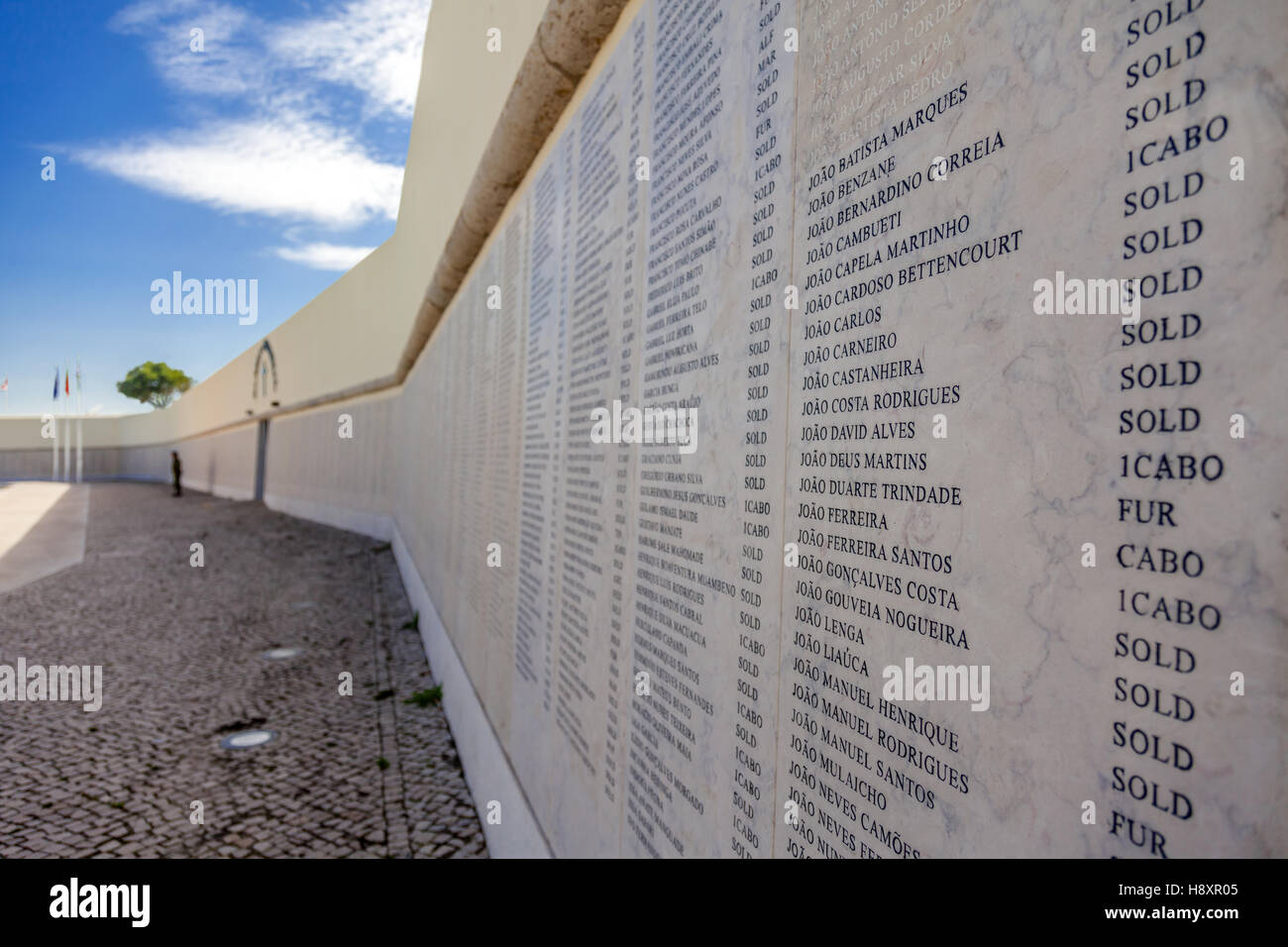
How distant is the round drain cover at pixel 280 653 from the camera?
7582 mm

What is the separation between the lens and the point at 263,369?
2809 centimetres

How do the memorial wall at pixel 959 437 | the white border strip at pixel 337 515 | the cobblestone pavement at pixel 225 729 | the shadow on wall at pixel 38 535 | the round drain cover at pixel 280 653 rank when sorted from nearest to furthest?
the memorial wall at pixel 959 437 → the cobblestone pavement at pixel 225 729 → the round drain cover at pixel 280 653 → the shadow on wall at pixel 38 535 → the white border strip at pixel 337 515

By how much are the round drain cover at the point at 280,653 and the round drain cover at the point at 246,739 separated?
207 cm

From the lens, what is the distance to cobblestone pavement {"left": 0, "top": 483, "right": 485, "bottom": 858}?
13.4 ft

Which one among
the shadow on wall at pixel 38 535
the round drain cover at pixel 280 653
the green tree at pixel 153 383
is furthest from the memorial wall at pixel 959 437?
the green tree at pixel 153 383

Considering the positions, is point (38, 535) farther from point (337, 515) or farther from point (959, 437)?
point (959, 437)

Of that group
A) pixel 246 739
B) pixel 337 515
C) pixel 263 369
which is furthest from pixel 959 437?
pixel 263 369

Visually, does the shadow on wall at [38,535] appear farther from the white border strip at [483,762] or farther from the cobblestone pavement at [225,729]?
the white border strip at [483,762]

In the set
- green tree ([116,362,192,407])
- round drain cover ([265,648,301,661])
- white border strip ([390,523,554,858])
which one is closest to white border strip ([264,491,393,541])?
round drain cover ([265,648,301,661])

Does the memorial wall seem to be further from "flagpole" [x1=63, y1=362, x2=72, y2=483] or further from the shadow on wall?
"flagpole" [x1=63, y1=362, x2=72, y2=483]

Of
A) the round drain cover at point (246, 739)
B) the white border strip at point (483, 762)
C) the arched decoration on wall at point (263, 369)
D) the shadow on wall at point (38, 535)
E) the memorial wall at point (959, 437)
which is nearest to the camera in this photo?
the memorial wall at point (959, 437)

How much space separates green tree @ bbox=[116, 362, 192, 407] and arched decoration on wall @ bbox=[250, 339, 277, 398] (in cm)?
4582

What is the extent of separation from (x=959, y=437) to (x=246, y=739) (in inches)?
229
